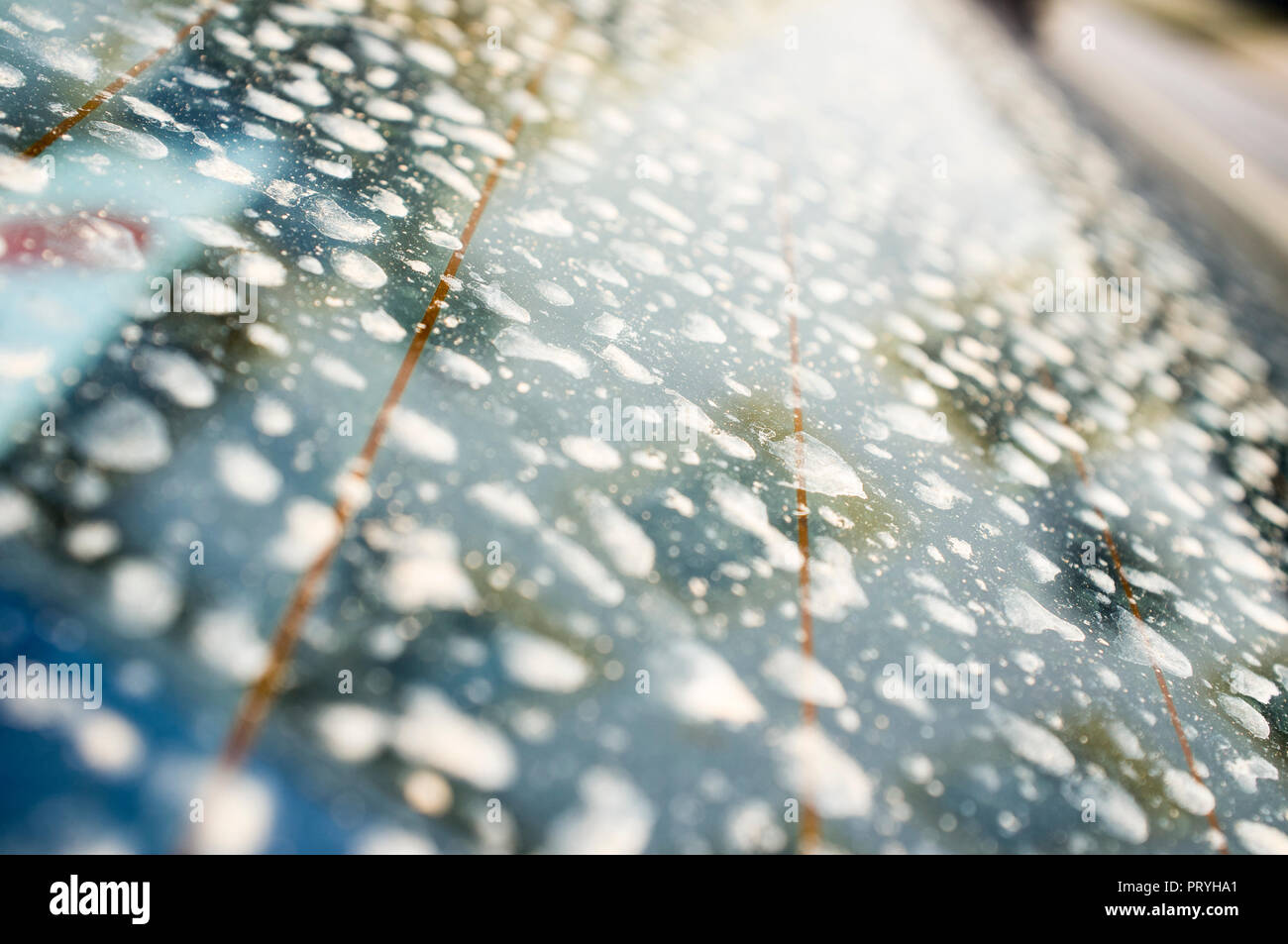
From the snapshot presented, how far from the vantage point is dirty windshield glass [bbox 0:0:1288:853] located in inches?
33.2

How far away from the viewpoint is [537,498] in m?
1.14

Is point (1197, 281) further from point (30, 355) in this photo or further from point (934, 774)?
point (30, 355)

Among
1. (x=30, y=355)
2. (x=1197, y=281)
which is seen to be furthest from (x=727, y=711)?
(x=1197, y=281)

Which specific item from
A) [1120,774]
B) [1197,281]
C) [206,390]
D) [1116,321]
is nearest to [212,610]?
[206,390]

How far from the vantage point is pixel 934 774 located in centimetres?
108

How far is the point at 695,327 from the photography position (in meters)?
1.63

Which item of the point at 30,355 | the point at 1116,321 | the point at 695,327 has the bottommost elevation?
the point at 30,355

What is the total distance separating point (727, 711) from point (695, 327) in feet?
2.88

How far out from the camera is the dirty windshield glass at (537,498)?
33.2 inches

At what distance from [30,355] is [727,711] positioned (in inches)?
41.9
